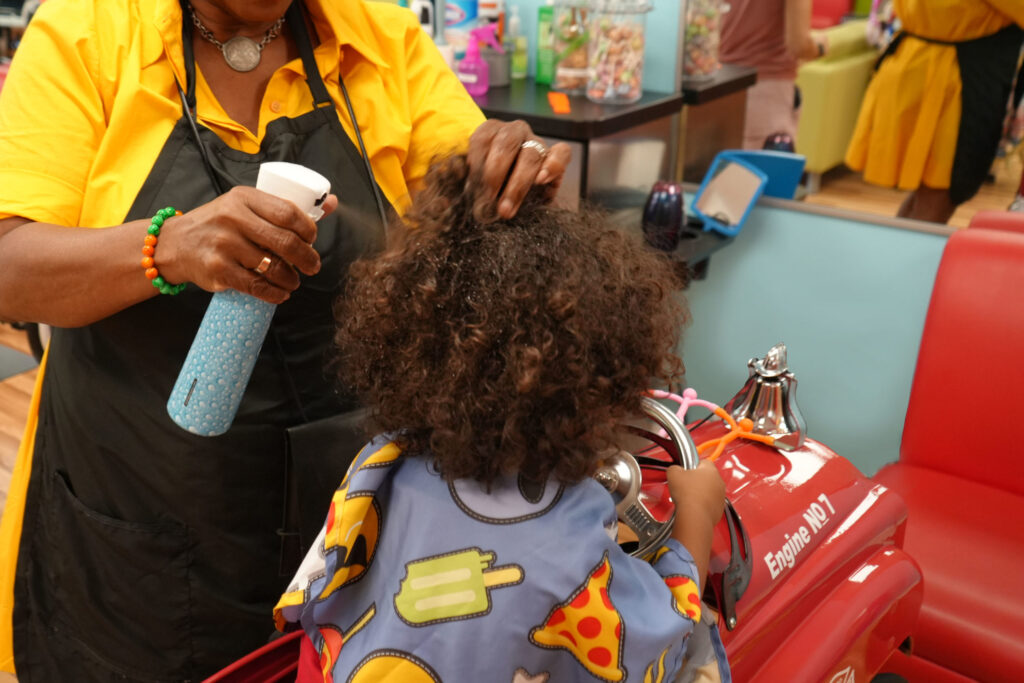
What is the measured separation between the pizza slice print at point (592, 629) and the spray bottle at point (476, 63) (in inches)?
65.1

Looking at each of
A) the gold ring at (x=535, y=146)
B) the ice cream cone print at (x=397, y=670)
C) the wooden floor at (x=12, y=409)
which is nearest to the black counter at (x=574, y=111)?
the gold ring at (x=535, y=146)

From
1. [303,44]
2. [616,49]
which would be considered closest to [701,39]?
[616,49]

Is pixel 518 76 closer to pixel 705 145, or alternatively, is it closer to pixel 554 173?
pixel 705 145

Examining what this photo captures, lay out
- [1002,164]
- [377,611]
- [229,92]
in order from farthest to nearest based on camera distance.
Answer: [1002,164] → [229,92] → [377,611]

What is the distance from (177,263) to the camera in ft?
2.98

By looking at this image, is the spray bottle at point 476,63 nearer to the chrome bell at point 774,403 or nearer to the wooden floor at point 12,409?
the chrome bell at point 774,403

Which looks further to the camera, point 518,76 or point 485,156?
point 518,76

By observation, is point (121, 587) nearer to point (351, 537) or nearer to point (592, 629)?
point (351, 537)

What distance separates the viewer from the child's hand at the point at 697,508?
3.24 feet

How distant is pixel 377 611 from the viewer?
92 cm

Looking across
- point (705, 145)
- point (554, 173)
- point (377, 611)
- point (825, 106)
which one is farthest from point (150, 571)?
point (825, 106)

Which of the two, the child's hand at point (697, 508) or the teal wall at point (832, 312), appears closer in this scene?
the child's hand at point (697, 508)

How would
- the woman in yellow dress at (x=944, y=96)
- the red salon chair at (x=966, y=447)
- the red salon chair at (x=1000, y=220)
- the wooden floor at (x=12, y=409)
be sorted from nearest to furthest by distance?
the red salon chair at (x=966, y=447), the red salon chair at (x=1000, y=220), the woman in yellow dress at (x=944, y=96), the wooden floor at (x=12, y=409)

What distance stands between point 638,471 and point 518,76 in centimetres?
180
